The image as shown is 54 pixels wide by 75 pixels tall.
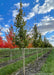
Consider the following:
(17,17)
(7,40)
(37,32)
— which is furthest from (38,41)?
(17,17)

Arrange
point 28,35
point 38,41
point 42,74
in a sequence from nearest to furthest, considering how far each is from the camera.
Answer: point 42,74, point 28,35, point 38,41

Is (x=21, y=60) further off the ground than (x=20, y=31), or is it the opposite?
(x=20, y=31)

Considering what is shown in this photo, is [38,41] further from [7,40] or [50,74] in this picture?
[50,74]

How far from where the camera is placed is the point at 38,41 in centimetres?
1834

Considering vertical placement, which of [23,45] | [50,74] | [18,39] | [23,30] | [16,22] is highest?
[16,22]

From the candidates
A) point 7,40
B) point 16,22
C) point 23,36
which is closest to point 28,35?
point 23,36

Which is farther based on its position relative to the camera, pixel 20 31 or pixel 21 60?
pixel 21 60

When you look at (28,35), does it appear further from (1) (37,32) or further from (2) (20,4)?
(1) (37,32)

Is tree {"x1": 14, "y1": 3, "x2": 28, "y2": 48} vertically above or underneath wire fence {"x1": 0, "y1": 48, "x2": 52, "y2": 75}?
above

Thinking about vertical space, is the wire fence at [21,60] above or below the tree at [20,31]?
below

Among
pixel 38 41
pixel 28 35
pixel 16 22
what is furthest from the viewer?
pixel 38 41

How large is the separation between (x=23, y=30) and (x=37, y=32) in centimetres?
1085

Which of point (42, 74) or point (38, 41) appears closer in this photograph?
point (42, 74)

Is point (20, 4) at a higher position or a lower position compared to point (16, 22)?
higher
